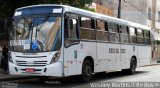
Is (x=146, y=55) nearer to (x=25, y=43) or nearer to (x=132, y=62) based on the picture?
(x=132, y=62)

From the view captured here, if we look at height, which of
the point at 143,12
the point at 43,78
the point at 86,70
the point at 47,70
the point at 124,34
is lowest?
the point at 43,78

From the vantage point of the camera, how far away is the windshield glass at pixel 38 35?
16016 mm

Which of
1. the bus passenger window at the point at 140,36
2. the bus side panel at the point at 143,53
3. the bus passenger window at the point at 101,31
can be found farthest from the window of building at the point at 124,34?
the bus side panel at the point at 143,53

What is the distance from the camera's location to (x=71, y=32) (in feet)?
54.6

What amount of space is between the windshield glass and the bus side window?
0.36 metres

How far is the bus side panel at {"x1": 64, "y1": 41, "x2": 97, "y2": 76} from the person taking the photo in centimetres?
1628

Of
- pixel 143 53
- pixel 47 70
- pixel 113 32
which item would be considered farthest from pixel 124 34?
pixel 47 70

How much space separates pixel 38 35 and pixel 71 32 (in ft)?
4.45

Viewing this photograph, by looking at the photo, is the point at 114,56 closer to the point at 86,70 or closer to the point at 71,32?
the point at 86,70

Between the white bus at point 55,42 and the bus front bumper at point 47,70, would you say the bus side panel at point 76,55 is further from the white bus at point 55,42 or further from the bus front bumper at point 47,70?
the bus front bumper at point 47,70

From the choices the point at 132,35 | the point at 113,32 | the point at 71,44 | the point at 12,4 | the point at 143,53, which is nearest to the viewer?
the point at 71,44

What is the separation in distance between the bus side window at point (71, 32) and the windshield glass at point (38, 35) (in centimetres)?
36

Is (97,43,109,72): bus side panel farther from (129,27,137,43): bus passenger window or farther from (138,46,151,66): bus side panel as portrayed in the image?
(138,46,151,66): bus side panel

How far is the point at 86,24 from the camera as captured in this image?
18094 mm
